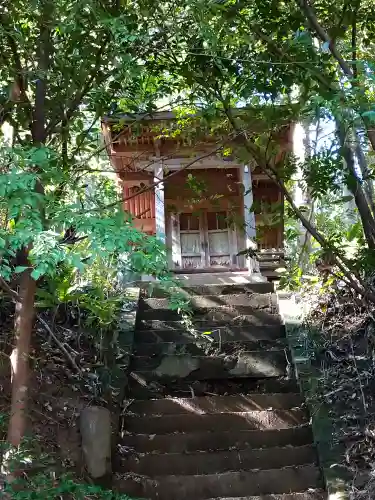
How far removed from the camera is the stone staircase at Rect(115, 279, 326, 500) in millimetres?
3947

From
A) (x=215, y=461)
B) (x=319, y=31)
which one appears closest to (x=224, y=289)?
(x=215, y=461)

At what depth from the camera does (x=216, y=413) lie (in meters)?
4.62

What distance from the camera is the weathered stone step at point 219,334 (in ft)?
18.4

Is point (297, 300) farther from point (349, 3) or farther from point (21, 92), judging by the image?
point (21, 92)

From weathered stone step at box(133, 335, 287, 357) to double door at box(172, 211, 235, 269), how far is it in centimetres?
446

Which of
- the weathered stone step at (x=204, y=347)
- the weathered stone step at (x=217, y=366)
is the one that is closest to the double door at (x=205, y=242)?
the weathered stone step at (x=204, y=347)

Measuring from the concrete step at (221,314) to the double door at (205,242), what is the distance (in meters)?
3.80

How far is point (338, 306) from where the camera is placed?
17.7 ft

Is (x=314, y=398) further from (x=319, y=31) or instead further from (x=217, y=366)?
(x=319, y=31)

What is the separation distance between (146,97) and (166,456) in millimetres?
2867

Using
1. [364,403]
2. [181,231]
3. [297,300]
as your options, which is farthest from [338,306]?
[181,231]

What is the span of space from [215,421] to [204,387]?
1.88 ft

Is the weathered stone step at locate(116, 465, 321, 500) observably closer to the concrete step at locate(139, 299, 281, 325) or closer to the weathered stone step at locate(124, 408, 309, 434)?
the weathered stone step at locate(124, 408, 309, 434)

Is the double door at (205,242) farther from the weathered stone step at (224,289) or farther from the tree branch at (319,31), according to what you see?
the tree branch at (319,31)
